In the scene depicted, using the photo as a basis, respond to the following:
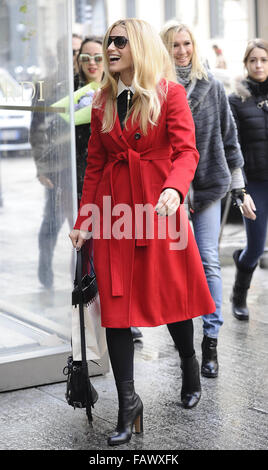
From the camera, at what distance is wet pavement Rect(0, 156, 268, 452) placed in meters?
3.63

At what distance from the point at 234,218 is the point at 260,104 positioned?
5.96 meters

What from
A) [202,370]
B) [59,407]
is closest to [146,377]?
[202,370]

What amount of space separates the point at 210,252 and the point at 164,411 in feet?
3.59

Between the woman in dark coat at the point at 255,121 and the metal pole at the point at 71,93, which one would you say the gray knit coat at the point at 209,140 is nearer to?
the metal pole at the point at 71,93

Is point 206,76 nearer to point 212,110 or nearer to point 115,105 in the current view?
point 212,110

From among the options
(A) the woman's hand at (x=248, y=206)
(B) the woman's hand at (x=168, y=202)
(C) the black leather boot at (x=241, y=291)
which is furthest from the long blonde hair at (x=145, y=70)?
(C) the black leather boot at (x=241, y=291)

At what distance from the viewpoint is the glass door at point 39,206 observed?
179 inches

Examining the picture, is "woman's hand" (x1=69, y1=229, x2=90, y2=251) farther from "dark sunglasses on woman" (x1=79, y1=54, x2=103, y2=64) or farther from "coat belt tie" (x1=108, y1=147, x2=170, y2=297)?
"dark sunglasses on woman" (x1=79, y1=54, x2=103, y2=64)

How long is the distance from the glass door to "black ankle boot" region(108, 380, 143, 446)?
0.98 metres

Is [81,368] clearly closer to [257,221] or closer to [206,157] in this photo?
[206,157]

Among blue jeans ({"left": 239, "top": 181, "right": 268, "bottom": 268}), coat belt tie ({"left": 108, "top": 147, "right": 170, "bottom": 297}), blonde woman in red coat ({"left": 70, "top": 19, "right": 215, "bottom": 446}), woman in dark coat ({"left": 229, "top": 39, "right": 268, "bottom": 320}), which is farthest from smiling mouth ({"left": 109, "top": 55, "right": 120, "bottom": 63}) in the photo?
blue jeans ({"left": 239, "top": 181, "right": 268, "bottom": 268})

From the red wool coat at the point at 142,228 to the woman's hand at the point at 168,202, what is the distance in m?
0.21

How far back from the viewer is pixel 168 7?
50.0 ft

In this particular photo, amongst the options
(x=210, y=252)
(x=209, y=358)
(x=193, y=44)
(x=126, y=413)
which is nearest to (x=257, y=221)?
(x=210, y=252)
